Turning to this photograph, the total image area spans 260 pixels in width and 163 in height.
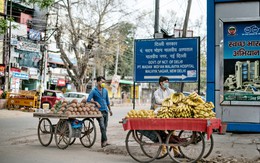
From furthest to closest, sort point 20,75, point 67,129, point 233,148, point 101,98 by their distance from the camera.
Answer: point 20,75 < point 101,98 < point 67,129 < point 233,148

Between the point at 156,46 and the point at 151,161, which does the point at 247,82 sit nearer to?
the point at 156,46

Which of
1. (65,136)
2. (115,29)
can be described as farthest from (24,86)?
(65,136)

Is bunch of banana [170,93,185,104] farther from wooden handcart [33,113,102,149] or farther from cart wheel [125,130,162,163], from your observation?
wooden handcart [33,113,102,149]

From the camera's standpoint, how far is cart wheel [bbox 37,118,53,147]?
10316mm

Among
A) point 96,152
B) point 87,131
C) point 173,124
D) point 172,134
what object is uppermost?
point 173,124

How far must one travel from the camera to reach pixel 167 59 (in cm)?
1303

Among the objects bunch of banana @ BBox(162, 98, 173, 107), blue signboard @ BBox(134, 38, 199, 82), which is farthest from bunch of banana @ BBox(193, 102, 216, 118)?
blue signboard @ BBox(134, 38, 199, 82)

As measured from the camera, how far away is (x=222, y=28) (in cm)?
1188

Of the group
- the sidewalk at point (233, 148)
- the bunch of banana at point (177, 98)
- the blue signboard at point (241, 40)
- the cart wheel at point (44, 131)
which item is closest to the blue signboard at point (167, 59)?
the blue signboard at point (241, 40)

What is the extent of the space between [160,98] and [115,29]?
3097cm

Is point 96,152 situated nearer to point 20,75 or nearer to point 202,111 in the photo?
point 202,111

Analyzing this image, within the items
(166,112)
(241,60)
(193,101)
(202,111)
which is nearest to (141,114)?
(166,112)

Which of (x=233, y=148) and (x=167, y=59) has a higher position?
(x=167, y=59)

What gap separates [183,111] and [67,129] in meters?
3.65
